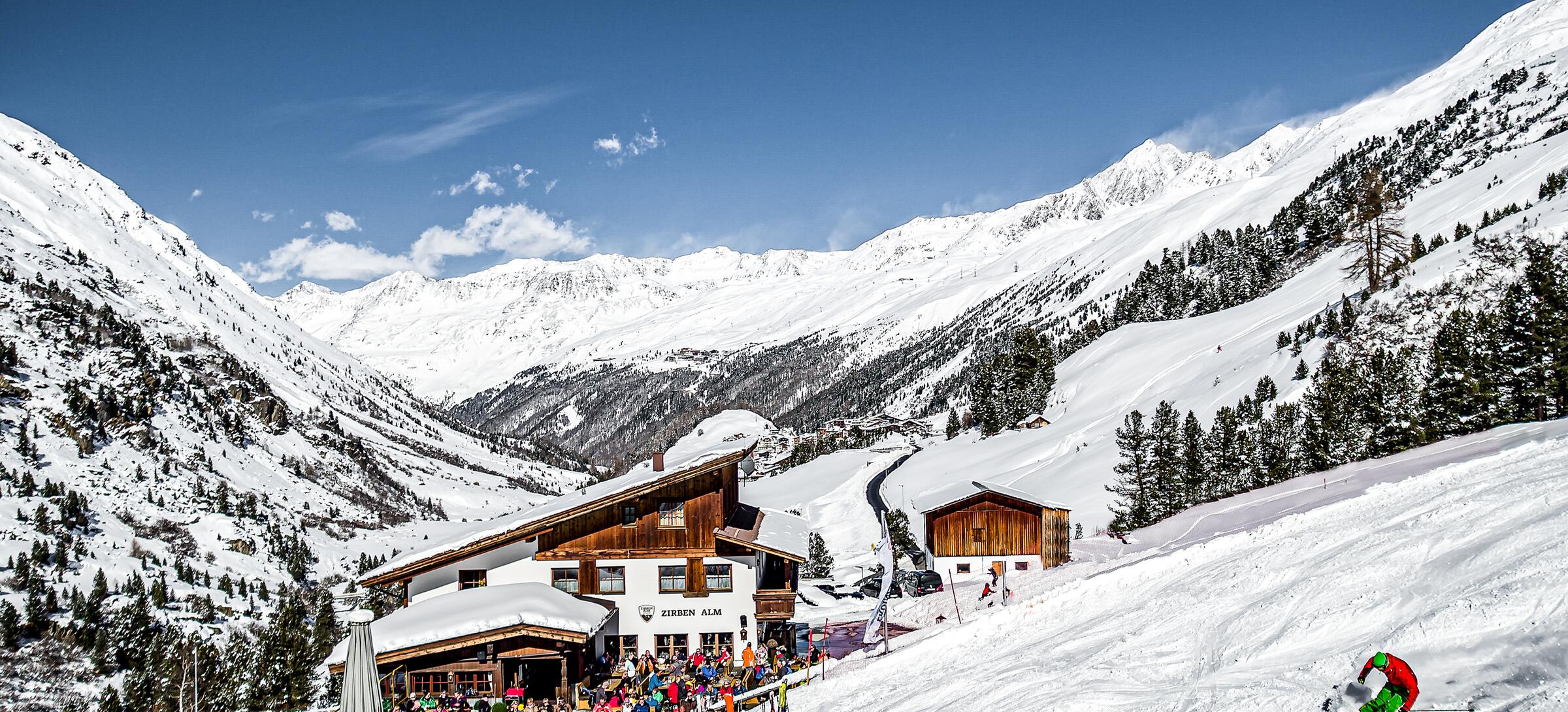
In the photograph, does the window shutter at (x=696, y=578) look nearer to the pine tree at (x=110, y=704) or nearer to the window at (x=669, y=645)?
the window at (x=669, y=645)

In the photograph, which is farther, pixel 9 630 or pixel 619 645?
pixel 9 630

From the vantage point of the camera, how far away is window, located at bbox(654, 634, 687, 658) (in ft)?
95.8

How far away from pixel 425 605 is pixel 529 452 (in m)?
178

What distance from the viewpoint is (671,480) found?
2942 centimetres

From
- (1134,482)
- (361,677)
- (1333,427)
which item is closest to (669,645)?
(361,677)

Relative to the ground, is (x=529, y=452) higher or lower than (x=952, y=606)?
higher

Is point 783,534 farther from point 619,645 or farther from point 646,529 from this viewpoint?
point 619,645

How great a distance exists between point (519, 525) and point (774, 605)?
8.65 metres

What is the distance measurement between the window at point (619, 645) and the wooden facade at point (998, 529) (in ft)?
70.5

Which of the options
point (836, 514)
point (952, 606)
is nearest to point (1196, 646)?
point (952, 606)

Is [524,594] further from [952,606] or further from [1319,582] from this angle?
[1319,582]

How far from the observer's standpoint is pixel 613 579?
29.4 m

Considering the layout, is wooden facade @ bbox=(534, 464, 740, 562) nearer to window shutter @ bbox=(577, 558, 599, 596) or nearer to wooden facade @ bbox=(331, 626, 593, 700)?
window shutter @ bbox=(577, 558, 599, 596)

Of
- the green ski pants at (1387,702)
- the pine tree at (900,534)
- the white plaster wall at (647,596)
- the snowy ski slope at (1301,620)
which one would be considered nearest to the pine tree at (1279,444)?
the pine tree at (900,534)
